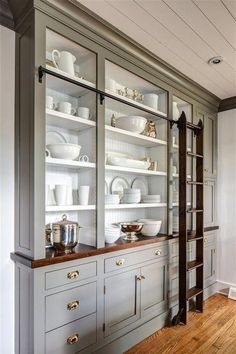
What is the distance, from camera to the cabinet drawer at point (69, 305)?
1656 millimetres

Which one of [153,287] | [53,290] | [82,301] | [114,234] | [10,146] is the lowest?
[153,287]

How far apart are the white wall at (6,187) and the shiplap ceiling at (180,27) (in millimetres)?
645

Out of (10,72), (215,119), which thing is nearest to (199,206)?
(215,119)

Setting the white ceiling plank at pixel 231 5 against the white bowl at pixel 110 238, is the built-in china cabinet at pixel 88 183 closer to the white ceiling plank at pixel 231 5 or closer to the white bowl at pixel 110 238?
the white bowl at pixel 110 238

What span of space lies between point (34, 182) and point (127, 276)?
3.74ft

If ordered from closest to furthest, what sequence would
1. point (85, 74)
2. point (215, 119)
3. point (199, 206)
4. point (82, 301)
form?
point (82, 301), point (85, 74), point (199, 206), point (215, 119)

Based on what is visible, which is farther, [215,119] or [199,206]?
[215,119]

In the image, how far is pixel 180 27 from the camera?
198 centimetres

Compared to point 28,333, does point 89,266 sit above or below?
above

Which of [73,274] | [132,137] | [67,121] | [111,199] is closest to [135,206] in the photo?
[111,199]

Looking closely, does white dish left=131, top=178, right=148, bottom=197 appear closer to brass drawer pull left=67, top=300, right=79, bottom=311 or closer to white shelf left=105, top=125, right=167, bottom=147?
white shelf left=105, top=125, right=167, bottom=147

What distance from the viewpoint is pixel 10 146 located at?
6.01 ft

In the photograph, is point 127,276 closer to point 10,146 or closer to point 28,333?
point 28,333

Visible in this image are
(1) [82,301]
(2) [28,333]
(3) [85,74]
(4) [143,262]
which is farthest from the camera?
(4) [143,262]
